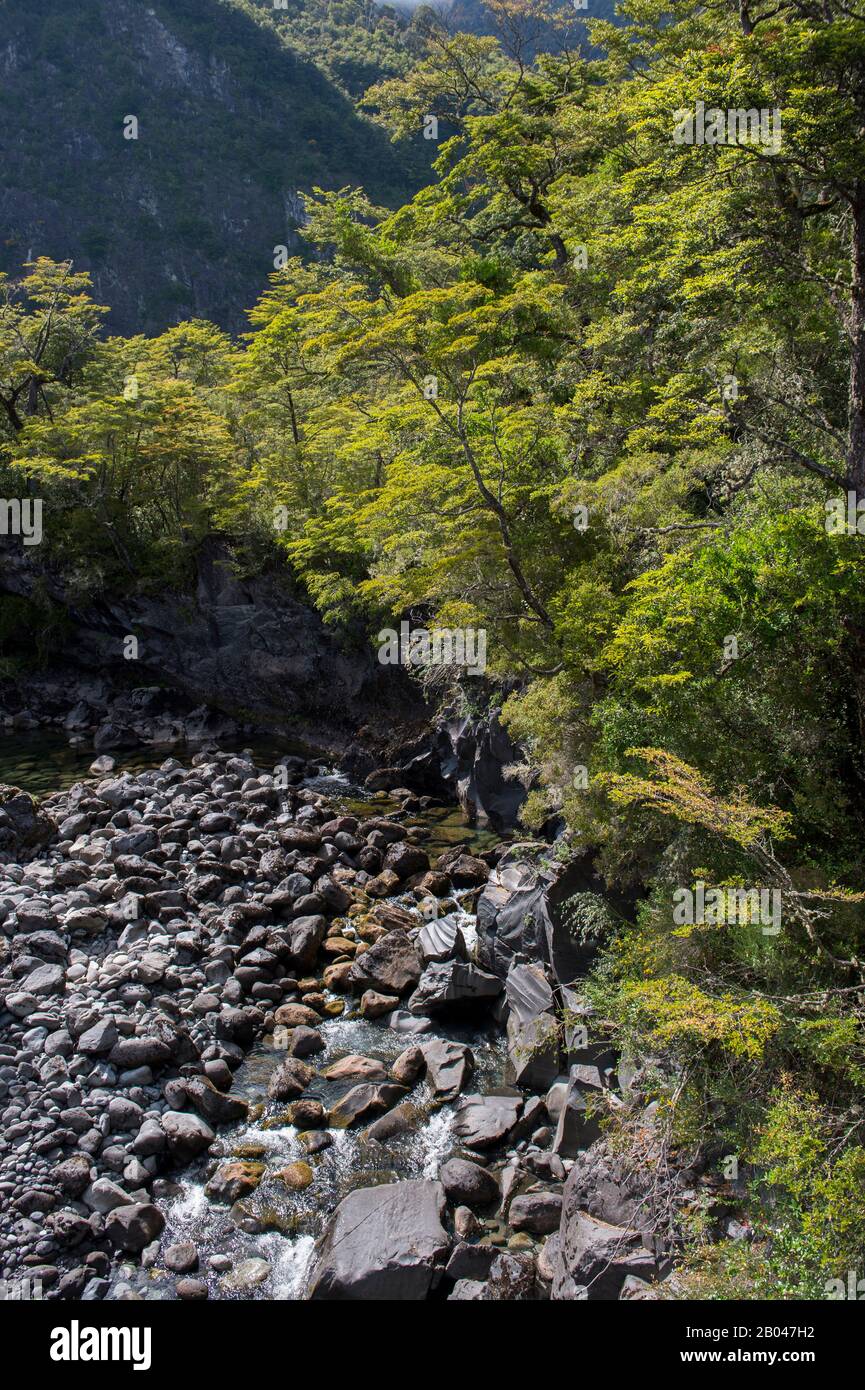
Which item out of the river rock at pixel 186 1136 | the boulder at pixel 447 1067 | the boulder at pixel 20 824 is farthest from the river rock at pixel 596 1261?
the boulder at pixel 20 824

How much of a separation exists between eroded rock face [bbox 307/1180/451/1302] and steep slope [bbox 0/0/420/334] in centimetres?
8769

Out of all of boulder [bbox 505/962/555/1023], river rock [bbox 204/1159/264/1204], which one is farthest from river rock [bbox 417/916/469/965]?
river rock [bbox 204/1159/264/1204]

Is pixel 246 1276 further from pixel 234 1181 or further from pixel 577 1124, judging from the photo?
pixel 577 1124

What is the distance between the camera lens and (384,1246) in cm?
813

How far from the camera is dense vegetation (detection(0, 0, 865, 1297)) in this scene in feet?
23.2

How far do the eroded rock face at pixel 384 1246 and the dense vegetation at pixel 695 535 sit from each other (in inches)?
104

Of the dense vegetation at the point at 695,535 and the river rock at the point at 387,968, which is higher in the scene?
the dense vegetation at the point at 695,535

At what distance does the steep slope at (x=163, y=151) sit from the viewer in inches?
3342

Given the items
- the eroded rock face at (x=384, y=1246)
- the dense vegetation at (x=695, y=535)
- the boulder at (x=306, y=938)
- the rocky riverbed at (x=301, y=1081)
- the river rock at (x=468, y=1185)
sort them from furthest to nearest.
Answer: the boulder at (x=306, y=938)
the river rock at (x=468, y=1185)
the rocky riverbed at (x=301, y=1081)
the eroded rock face at (x=384, y=1246)
the dense vegetation at (x=695, y=535)

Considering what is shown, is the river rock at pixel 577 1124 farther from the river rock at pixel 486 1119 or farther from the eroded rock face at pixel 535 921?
A: the eroded rock face at pixel 535 921

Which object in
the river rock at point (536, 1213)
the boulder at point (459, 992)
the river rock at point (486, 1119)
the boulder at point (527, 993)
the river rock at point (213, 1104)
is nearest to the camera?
the river rock at point (536, 1213)

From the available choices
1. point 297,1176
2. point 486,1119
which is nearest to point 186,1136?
point 297,1176
